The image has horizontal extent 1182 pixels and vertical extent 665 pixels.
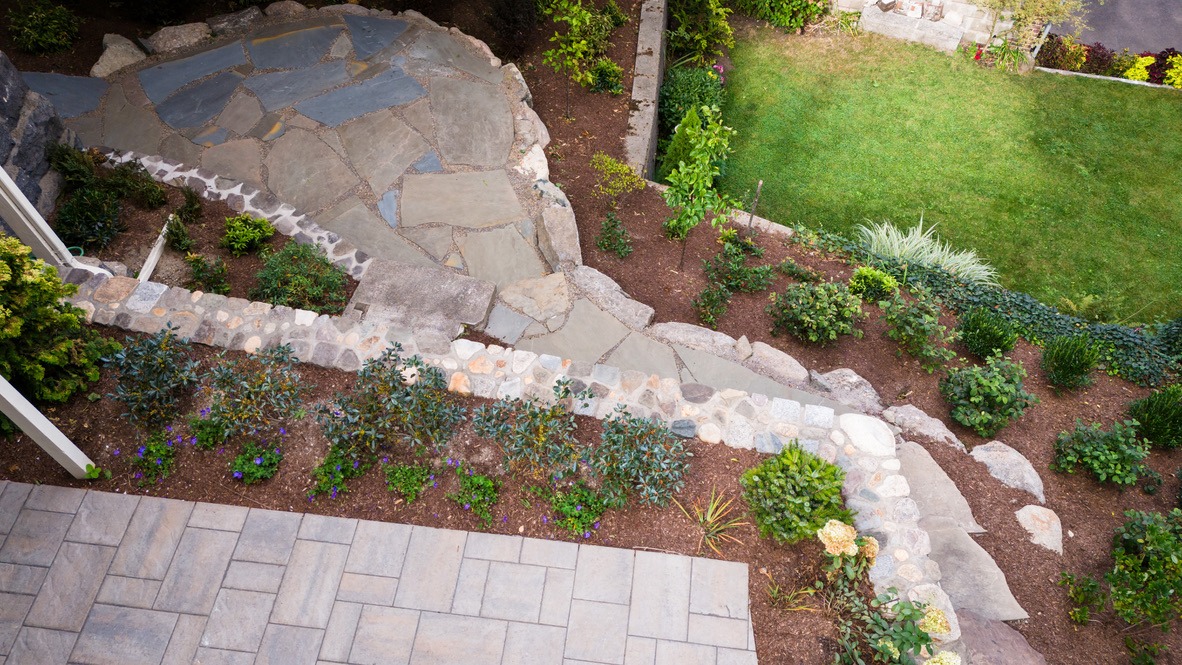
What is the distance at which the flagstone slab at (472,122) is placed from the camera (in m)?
6.87

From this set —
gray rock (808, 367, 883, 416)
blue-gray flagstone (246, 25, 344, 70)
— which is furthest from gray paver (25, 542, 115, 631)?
blue-gray flagstone (246, 25, 344, 70)

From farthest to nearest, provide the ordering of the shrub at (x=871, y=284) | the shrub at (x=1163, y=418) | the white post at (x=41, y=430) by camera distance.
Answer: the shrub at (x=871, y=284) → the shrub at (x=1163, y=418) → the white post at (x=41, y=430)

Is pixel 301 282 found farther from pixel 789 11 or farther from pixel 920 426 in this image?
pixel 789 11

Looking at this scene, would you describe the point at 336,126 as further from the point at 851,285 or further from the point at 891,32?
the point at 891,32

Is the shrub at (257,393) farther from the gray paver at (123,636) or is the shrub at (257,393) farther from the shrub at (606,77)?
the shrub at (606,77)

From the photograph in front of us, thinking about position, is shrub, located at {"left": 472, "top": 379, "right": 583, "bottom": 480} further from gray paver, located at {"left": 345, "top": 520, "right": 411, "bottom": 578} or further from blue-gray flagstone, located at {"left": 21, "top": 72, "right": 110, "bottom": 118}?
blue-gray flagstone, located at {"left": 21, "top": 72, "right": 110, "bottom": 118}

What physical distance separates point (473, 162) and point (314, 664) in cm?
Answer: 459

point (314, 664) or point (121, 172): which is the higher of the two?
point (121, 172)

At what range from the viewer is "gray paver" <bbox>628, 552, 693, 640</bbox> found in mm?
3746

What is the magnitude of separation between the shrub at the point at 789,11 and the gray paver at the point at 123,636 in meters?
10.1

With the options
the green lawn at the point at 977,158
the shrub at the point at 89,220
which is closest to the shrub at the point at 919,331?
the green lawn at the point at 977,158

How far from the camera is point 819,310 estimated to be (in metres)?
5.82

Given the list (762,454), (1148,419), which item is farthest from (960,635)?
(1148,419)

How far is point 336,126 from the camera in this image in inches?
272
